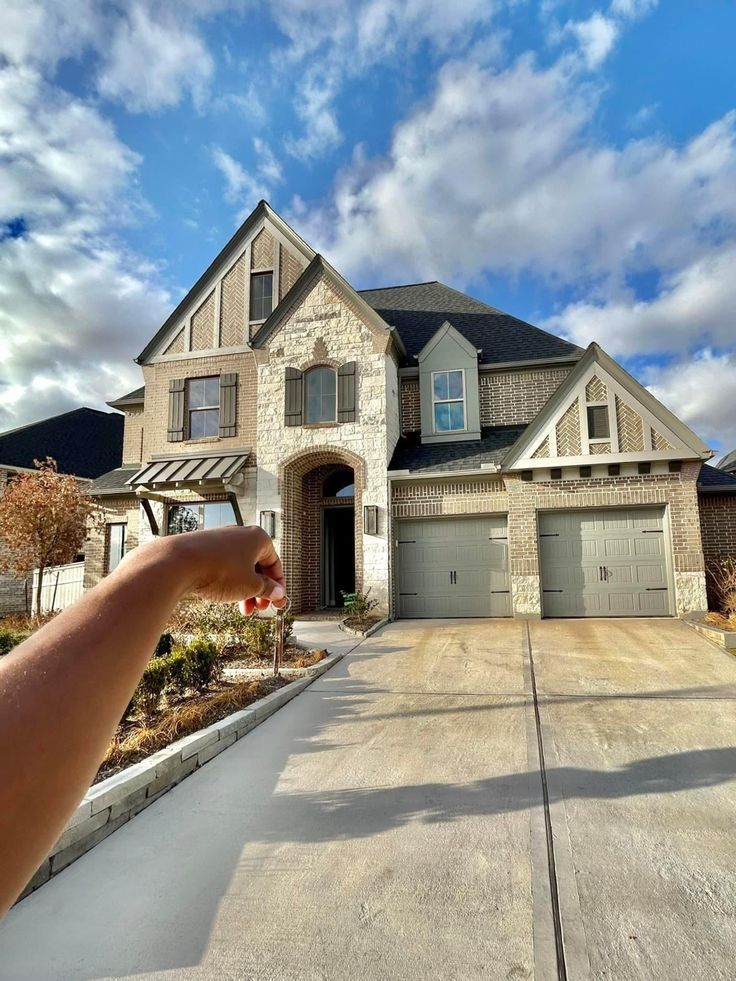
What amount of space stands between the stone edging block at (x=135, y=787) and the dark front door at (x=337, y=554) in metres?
9.42

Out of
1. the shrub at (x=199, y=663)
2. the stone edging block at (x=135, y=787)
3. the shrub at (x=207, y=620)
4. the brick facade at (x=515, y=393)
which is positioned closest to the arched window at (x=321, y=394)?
the brick facade at (x=515, y=393)

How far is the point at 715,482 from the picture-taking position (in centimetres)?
1216

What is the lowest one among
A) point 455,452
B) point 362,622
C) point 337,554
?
point 362,622

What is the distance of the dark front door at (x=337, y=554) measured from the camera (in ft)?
49.4

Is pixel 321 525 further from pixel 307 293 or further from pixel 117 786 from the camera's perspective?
pixel 117 786

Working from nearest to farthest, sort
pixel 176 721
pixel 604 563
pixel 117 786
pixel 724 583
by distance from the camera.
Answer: pixel 117 786 → pixel 176 721 → pixel 724 583 → pixel 604 563

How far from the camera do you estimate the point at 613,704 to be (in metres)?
5.70

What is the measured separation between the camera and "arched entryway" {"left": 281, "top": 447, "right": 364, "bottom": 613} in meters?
13.4

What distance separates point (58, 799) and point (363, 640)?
9.66m

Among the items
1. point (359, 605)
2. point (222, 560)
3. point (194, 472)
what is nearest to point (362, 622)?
point (359, 605)

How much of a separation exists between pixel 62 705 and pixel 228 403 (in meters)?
14.7

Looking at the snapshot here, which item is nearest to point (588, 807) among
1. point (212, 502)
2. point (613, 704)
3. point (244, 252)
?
point (613, 704)

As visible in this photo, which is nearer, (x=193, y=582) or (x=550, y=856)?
(x=193, y=582)

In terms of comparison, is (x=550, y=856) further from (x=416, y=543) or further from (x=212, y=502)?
(x=212, y=502)
